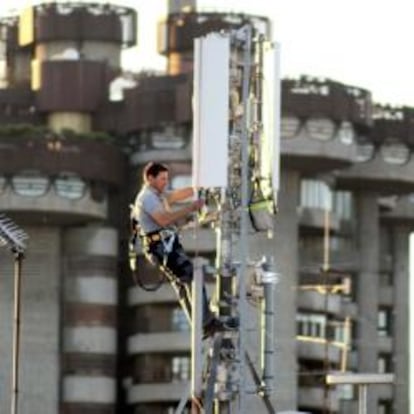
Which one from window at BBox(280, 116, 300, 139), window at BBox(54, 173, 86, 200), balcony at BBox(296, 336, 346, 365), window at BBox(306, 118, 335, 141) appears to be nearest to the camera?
window at BBox(54, 173, 86, 200)

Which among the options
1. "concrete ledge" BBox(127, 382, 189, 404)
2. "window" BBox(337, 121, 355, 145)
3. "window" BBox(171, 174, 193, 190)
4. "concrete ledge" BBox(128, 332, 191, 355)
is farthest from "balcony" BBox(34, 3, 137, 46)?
"concrete ledge" BBox(127, 382, 189, 404)

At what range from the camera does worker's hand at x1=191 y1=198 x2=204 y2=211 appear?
2388 centimetres

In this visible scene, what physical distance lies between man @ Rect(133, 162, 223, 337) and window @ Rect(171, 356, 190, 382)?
10113 centimetres

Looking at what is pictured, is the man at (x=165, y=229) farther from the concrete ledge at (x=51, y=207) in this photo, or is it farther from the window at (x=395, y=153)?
the window at (x=395, y=153)

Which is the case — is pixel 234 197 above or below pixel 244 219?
above

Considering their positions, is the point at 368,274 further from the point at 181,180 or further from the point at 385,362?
the point at 181,180

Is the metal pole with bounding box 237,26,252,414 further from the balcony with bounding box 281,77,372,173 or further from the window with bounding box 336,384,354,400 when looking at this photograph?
the window with bounding box 336,384,354,400

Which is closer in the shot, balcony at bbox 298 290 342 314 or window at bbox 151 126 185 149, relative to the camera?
window at bbox 151 126 185 149

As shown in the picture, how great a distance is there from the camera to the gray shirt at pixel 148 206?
2373cm

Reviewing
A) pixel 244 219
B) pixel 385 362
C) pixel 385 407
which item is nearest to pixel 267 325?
pixel 244 219

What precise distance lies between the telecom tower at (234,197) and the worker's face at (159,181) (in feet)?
1.73

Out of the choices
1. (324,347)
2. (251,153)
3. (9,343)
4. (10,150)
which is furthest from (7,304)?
(251,153)

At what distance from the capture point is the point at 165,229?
952 inches

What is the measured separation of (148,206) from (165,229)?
1.49 ft
